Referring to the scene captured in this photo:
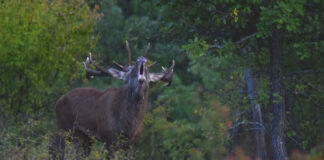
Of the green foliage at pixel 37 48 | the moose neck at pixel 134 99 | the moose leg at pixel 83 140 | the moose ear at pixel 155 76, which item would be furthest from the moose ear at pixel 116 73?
the green foliage at pixel 37 48

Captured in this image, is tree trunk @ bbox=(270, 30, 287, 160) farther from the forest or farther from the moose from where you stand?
the moose

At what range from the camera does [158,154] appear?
1734cm

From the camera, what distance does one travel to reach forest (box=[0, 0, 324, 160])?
31.3 ft

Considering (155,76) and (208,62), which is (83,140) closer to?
(155,76)

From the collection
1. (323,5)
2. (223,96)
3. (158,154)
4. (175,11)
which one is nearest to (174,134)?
(158,154)

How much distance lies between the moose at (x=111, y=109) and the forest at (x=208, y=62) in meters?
0.35

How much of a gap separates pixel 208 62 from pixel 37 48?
6.11 metres

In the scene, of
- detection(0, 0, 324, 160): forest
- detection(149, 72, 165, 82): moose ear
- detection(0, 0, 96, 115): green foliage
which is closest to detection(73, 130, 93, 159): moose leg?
detection(0, 0, 324, 160): forest

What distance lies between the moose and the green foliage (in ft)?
5.26

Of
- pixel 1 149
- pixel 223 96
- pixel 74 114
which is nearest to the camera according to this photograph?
pixel 1 149

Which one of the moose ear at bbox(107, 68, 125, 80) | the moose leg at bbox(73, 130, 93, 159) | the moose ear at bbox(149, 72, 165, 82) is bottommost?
the moose leg at bbox(73, 130, 93, 159)

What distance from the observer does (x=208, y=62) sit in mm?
17344

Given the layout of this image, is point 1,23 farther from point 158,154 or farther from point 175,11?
point 158,154

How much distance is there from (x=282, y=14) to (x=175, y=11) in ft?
7.22
